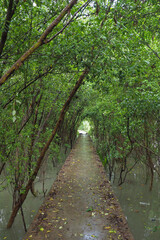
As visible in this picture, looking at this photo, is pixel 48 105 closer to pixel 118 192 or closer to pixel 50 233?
pixel 50 233

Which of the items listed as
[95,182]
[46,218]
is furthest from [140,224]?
[46,218]

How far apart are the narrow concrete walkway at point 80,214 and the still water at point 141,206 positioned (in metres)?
1.65

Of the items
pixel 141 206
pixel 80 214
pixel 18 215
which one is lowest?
pixel 18 215

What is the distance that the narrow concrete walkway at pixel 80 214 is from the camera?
344 centimetres

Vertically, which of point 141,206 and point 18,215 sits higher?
point 141,206

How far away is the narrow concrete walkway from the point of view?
11.3 feet

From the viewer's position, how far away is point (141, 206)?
755 centimetres

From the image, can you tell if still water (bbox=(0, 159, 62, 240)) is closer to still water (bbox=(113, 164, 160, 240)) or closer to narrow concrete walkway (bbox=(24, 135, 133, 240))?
narrow concrete walkway (bbox=(24, 135, 133, 240))

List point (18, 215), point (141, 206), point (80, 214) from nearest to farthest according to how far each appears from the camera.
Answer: point (80, 214), point (18, 215), point (141, 206)

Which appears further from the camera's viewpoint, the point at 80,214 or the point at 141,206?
the point at 141,206

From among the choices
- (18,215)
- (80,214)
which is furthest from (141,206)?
(18,215)

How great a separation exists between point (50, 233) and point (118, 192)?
252 inches

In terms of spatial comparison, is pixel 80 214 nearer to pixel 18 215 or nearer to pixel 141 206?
pixel 18 215

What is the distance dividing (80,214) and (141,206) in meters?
4.29
